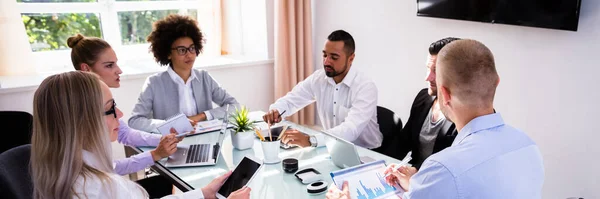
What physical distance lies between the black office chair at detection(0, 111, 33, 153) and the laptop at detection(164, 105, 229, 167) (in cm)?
112

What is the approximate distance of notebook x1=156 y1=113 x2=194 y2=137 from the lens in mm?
2140

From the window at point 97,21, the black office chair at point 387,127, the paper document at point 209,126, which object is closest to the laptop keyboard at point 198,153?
the paper document at point 209,126

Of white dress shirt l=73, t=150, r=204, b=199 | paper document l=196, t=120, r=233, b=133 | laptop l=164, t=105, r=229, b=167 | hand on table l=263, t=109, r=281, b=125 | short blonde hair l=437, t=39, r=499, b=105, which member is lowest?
laptop l=164, t=105, r=229, b=167

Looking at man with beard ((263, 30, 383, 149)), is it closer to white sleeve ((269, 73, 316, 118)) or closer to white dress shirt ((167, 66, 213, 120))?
white sleeve ((269, 73, 316, 118))

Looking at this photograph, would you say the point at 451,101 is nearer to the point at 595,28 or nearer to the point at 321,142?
the point at 321,142

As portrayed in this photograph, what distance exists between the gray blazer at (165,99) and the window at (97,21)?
55.1 inches

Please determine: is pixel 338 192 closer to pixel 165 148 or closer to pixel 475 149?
pixel 475 149

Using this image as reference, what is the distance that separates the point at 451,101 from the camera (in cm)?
124

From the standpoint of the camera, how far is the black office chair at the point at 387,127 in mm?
2344

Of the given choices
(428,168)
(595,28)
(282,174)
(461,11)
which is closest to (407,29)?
(461,11)

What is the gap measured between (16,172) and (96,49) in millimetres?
987

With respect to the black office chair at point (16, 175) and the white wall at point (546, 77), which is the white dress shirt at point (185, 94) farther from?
the white wall at point (546, 77)

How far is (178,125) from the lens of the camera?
2.20 meters

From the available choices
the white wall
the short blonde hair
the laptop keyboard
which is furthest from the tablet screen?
the white wall
